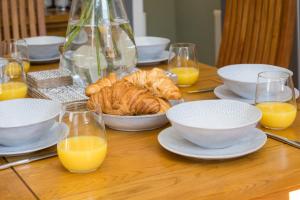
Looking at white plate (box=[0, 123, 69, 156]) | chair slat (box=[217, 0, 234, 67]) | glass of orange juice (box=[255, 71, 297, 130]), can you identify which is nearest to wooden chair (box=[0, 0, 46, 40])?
chair slat (box=[217, 0, 234, 67])

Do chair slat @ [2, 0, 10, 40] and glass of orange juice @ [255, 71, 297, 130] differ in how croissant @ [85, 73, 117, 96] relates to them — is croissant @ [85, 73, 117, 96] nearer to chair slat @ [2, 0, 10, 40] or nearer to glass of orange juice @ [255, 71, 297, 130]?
glass of orange juice @ [255, 71, 297, 130]

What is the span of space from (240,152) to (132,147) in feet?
0.78

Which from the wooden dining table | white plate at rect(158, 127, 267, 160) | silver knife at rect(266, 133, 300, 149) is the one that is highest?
white plate at rect(158, 127, 267, 160)

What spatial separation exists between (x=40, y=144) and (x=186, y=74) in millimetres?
615

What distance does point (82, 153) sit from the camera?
1069 millimetres

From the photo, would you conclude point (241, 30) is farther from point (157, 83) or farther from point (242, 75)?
point (157, 83)

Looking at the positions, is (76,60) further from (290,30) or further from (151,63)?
(290,30)

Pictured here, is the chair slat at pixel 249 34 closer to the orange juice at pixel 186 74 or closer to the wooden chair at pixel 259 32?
the wooden chair at pixel 259 32

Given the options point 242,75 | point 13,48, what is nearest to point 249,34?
point 242,75

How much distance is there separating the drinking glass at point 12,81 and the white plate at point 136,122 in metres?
0.38

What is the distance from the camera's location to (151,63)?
205 centimetres

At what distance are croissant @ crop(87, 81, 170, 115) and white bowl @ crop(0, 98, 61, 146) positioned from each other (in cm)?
10

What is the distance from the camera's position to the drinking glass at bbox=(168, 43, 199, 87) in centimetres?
169

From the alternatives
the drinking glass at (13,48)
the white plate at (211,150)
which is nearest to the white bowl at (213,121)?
the white plate at (211,150)
